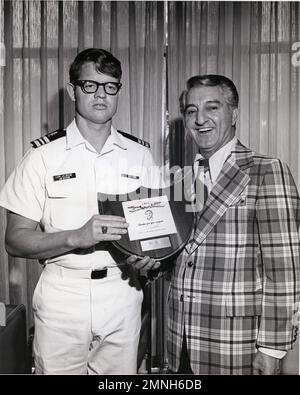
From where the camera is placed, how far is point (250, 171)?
3.26 feet

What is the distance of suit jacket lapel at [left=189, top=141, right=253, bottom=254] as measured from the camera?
1.00 m

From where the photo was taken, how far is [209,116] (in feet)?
3.53

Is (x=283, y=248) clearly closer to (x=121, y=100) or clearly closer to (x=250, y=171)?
(x=250, y=171)

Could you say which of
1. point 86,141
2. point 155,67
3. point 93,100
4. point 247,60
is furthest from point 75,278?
point 247,60

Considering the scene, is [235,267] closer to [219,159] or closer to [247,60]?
[219,159]

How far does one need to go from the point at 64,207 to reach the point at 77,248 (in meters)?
0.12

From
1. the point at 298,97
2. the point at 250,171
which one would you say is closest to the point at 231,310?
the point at 250,171

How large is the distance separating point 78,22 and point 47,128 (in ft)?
1.30

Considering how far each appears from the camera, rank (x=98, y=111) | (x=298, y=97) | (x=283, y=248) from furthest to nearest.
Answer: (x=298, y=97) → (x=98, y=111) → (x=283, y=248)

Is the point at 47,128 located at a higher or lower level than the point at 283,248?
higher

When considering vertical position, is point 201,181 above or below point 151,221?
above

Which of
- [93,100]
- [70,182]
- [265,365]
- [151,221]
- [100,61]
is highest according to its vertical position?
[100,61]

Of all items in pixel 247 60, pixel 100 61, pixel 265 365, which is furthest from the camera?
pixel 247 60

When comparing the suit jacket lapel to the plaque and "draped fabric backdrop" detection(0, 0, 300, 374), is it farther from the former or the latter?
"draped fabric backdrop" detection(0, 0, 300, 374)
